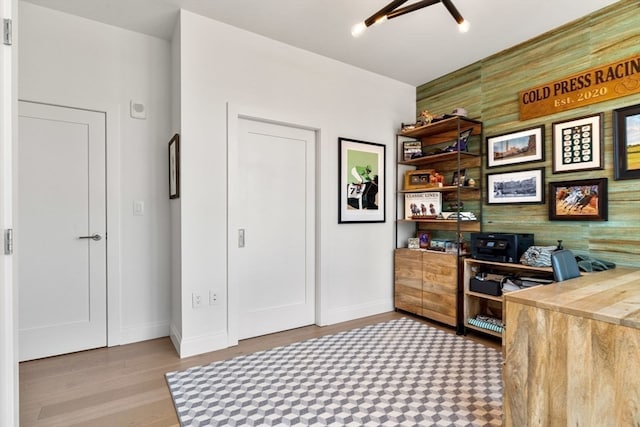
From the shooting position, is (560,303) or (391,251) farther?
(391,251)

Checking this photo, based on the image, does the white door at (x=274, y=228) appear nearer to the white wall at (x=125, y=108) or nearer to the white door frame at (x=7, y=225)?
the white wall at (x=125, y=108)

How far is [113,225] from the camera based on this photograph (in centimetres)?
279

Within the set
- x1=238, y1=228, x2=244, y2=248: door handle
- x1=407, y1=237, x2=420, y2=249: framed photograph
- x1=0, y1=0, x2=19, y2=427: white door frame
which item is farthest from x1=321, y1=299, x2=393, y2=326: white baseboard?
x1=0, y1=0, x2=19, y2=427: white door frame

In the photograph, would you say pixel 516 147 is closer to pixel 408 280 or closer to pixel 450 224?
pixel 450 224

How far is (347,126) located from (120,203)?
227cm

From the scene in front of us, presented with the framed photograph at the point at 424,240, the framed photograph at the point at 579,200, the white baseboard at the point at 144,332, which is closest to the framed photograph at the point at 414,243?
the framed photograph at the point at 424,240

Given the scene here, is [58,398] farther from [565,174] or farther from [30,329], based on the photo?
[565,174]

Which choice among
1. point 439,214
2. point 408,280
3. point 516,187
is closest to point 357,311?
point 408,280

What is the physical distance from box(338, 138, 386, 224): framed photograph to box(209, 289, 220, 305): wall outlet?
4.59ft

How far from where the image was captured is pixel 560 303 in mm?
1320

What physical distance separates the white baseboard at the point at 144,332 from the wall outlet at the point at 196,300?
0.61 metres

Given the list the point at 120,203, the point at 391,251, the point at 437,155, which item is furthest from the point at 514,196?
the point at 120,203

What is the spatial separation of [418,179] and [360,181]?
0.70 m

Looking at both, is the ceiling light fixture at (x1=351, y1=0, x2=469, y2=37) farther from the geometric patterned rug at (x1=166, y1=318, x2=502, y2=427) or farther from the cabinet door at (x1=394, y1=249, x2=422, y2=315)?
the geometric patterned rug at (x1=166, y1=318, x2=502, y2=427)
